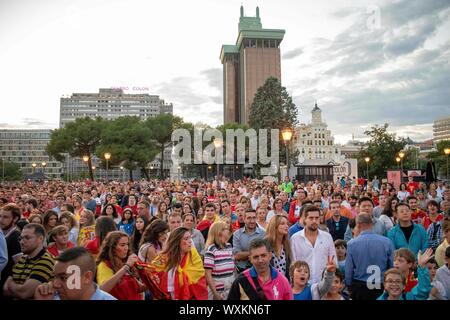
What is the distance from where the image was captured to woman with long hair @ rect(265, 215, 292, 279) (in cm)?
526

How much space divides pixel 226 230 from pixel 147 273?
1.28 meters

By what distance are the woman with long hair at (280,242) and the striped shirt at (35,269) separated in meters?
2.88

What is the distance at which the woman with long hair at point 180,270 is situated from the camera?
419 cm

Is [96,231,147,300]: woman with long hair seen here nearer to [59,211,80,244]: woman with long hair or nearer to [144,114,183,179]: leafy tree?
[59,211,80,244]: woman with long hair

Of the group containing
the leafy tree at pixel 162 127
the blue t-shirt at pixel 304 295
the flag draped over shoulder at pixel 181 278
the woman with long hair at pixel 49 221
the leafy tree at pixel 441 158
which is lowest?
the blue t-shirt at pixel 304 295

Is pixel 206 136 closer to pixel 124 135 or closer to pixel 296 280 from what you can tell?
pixel 124 135

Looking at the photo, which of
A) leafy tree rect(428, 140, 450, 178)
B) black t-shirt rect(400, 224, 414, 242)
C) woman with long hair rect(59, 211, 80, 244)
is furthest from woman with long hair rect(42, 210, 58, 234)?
leafy tree rect(428, 140, 450, 178)

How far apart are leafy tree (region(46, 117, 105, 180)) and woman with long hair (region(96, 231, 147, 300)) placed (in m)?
52.8

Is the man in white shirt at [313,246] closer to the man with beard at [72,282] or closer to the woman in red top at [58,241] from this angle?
the man with beard at [72,282]

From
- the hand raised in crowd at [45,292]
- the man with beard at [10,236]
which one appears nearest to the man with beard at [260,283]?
the hand raised in crowd at [45,292]

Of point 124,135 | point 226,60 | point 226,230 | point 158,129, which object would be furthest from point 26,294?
point 226,60

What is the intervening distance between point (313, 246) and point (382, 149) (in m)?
46.1

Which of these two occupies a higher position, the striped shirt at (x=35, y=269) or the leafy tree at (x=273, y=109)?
the leafy tree at (x=273, y=109)

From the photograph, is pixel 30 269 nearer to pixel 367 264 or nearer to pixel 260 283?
pixel 260 283
